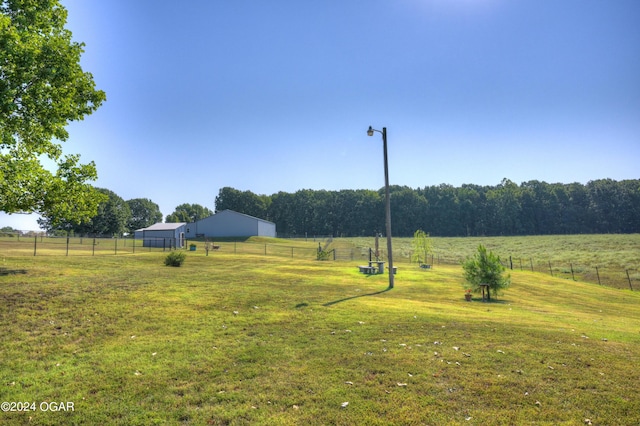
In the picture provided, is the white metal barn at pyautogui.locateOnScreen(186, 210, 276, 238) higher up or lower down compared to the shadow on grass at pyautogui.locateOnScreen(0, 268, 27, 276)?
higher up

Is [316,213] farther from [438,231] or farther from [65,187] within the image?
[65,187]

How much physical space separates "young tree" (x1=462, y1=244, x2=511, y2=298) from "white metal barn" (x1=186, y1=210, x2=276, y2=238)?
6575 cm

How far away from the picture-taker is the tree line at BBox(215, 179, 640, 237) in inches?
5128

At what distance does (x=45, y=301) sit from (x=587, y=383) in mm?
13948

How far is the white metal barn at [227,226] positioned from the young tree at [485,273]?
65.7 m

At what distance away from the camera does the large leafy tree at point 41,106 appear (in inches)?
453

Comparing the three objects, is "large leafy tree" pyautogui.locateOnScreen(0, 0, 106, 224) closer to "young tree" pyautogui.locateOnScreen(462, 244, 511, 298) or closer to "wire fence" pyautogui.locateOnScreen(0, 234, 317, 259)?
"wire fence" pyautogui.locateOnScreen(0, 234, 317, 259)

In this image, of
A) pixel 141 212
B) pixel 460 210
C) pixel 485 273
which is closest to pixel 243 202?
pixel 141 212

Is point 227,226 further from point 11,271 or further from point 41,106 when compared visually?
point 41,106

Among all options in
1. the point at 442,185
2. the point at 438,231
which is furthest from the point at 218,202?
the point at 442,185

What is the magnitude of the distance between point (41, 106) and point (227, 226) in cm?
6819

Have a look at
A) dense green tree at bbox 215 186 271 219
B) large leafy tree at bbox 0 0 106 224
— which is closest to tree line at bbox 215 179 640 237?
dense green tree at bbox 215 186 271 219

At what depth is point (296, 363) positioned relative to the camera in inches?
257

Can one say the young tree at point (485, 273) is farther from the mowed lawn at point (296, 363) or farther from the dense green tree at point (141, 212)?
the dense green tree at point (141, 212)
